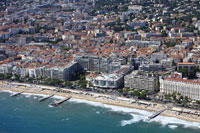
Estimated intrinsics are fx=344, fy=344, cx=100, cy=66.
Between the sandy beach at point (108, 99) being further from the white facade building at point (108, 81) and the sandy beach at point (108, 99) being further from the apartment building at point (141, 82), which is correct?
the apartment building at point (141, 82)

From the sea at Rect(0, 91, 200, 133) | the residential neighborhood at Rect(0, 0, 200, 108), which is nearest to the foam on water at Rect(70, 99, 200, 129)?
the sea at Rect(0, 91, 200, 133)

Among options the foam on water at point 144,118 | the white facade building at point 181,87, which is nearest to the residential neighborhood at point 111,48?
the white facade building at point 181,87

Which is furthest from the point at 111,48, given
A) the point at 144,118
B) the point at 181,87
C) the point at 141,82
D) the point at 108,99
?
the point at 144,118

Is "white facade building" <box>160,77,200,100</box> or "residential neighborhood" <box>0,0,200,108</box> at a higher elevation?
"residential neighborhood" <box>0,0,200,108</box>

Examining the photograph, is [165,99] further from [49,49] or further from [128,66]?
[49,49]

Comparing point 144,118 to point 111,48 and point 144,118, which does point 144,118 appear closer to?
point 144,118

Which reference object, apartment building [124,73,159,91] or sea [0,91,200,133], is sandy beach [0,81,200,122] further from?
apartment building [124,73,159,91]

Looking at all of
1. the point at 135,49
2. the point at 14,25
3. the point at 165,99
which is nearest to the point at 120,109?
the point at 165,99
